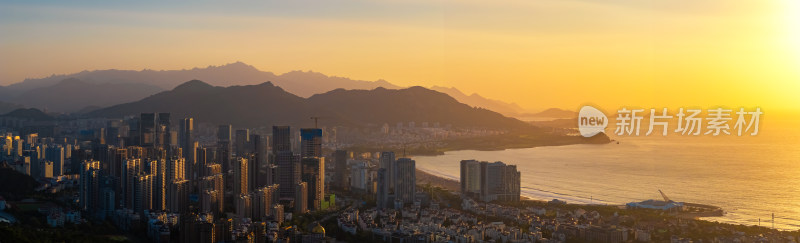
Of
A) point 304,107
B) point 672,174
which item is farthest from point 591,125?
point 672,174

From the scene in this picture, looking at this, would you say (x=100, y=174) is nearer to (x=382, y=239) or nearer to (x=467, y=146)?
(x=382, y=239)

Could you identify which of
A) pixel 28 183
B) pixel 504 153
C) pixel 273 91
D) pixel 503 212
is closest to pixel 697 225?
pixel 503 212

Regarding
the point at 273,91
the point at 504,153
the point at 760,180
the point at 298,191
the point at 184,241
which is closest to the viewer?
the point at 184,241

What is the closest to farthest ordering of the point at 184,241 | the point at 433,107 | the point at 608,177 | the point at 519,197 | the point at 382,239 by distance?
1. the point at 184,241
2. the point at 382,239
3. the point at 519,197
4. the point at 608,177
5. the point at 433,107

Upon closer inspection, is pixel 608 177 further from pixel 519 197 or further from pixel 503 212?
pixel 503 212

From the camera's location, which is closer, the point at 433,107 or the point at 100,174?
the point at 100,174

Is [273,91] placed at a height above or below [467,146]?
→ above
